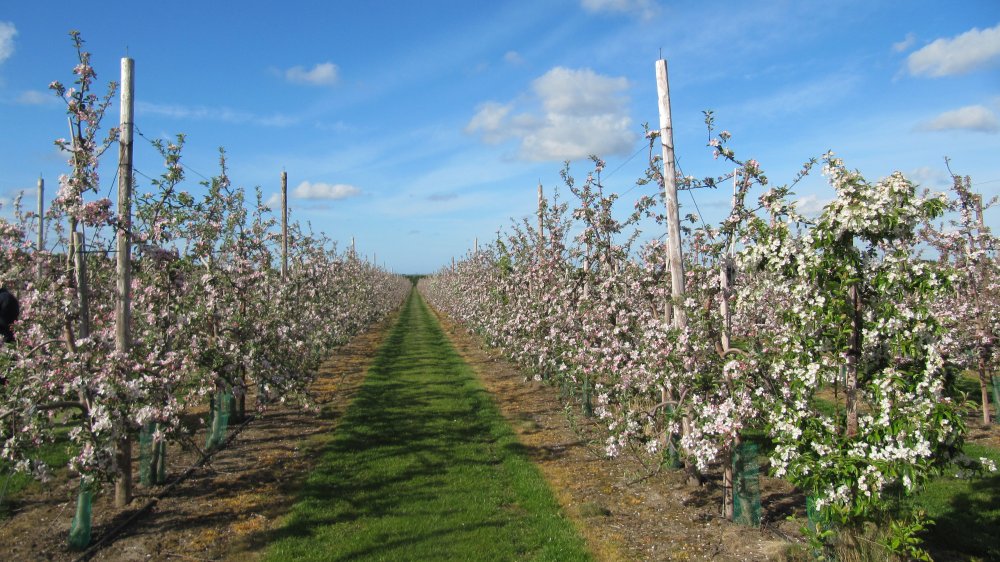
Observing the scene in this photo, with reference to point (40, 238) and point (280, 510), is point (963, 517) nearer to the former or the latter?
point (280, 510)

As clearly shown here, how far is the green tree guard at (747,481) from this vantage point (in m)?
7.63

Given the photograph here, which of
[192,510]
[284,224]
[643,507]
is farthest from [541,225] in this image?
[192,510]

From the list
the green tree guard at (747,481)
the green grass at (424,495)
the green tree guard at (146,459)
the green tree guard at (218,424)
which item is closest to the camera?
the green grass at (424,495)

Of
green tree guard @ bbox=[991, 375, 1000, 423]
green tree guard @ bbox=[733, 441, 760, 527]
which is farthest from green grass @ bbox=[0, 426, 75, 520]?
green tree guard @ bbox=[991, 375, 1000, 423]

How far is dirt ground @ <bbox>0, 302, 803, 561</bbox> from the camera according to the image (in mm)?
7203

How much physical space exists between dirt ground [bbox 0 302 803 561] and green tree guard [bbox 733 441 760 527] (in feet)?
0.69

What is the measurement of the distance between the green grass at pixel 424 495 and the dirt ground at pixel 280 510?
378 millimetres

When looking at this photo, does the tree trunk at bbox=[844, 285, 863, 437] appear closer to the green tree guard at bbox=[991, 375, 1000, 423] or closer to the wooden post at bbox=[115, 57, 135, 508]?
the wooden post at bbox=[115, 57, 135, 508]

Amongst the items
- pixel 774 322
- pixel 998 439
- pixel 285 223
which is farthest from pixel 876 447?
pixel 285 223

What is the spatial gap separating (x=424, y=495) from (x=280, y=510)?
215 cm

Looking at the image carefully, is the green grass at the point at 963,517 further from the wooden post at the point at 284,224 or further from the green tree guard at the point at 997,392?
the wooden post at the point at 284,224

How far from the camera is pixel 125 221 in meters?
7.73

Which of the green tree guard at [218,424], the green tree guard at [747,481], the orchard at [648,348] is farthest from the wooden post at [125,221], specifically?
the green tree guard at [747,481]

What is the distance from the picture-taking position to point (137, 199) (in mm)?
8469
